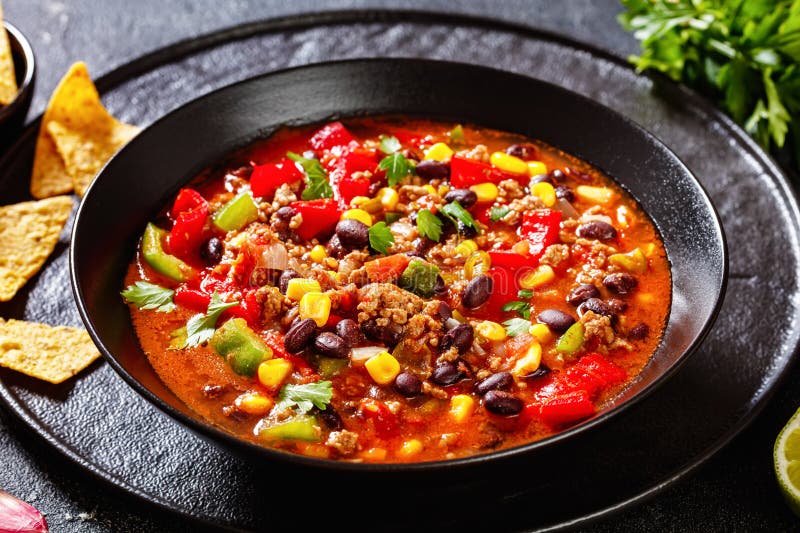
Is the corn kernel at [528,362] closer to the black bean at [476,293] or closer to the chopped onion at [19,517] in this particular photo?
the black bean at [476,293]

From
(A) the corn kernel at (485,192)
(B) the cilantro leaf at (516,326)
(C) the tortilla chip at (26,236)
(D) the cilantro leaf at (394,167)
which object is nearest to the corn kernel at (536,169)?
(A) the corn kernel at (485,192)

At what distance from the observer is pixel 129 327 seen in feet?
17.0

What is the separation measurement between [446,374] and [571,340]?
0.77 meters

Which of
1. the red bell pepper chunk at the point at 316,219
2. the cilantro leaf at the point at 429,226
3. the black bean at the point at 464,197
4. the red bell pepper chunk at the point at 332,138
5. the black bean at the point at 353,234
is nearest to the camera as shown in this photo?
the black bean at the point at 353,234

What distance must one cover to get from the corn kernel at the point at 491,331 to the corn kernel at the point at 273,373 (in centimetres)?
110

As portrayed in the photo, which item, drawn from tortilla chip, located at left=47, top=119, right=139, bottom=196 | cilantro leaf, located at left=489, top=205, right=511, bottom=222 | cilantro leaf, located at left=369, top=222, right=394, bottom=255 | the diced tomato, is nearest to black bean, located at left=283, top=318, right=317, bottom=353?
the diced tomato

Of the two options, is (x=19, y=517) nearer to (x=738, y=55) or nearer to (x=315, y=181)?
(x=315, y=181)

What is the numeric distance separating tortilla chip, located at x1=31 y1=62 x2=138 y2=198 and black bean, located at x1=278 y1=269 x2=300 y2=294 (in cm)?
211

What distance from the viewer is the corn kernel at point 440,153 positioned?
20.8 feet

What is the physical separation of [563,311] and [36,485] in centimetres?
311

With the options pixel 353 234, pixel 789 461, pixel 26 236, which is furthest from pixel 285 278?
pixel 789 461

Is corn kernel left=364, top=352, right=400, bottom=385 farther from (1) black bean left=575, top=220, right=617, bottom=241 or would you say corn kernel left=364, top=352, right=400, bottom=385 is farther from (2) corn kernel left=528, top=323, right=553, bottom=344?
(1) black bean left=575, top=220, right=617, bottom=241

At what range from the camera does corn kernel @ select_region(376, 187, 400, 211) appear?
19.4 ft

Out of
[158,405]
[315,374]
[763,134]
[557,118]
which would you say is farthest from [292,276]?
[763,134]
